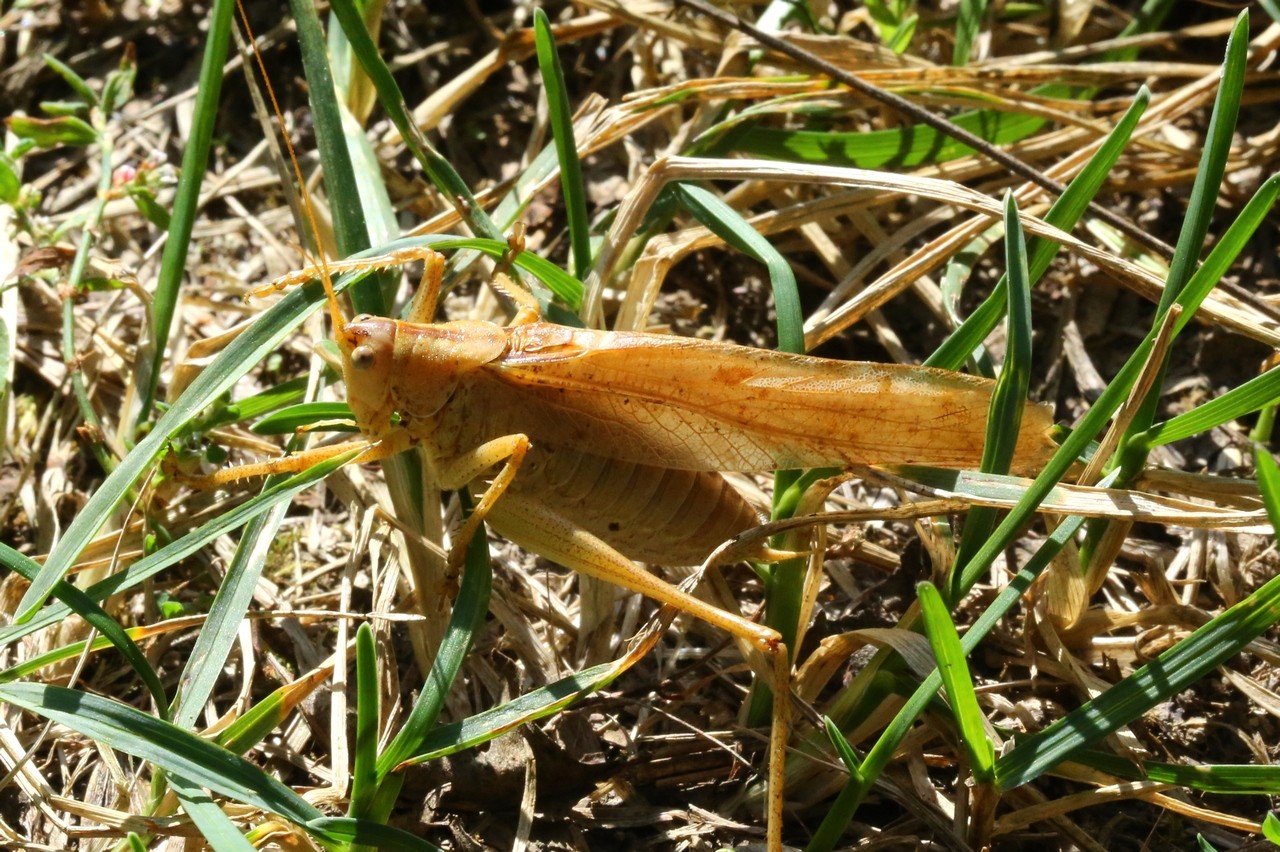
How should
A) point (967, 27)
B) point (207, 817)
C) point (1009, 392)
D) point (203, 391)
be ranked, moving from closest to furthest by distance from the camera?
point (207, 817) → point (1009, 392) → point (203, 391) → point (967, 27)

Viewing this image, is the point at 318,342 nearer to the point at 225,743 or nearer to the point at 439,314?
the point at 439,314

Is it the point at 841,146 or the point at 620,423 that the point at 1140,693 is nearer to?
the point at 620,423

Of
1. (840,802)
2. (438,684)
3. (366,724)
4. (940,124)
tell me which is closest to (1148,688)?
(840,802)

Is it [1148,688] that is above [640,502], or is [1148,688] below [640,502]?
below

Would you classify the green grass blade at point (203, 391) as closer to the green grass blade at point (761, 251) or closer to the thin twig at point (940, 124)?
the green grass blade at point (761, 251)

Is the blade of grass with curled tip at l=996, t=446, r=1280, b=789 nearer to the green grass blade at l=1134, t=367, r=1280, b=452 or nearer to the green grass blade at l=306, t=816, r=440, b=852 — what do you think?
the green grass blade at l=1134, t=367, r=1280, b=452

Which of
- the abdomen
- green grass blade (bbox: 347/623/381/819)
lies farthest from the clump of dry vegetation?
the abdomen

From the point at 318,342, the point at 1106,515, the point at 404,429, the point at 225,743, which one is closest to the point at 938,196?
the point at 1106,515
